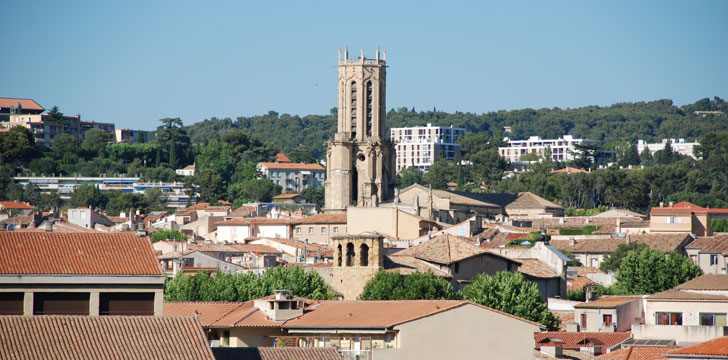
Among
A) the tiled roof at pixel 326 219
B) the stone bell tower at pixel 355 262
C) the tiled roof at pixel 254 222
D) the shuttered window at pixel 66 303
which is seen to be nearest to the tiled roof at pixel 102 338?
the shuttered window at pixel 66 303

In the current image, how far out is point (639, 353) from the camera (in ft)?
133

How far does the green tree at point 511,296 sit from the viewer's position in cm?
5459

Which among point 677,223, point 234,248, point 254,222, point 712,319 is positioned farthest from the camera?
point 254,222

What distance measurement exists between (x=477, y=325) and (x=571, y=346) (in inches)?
336

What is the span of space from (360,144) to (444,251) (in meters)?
62.6

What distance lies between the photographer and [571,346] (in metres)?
48.2

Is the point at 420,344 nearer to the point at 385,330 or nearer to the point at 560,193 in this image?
the point at 385,330

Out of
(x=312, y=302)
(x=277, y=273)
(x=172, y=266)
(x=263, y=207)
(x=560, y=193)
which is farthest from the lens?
(x=560, y=193)

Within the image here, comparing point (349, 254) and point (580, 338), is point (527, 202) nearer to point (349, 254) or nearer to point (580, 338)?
point (349, 254)

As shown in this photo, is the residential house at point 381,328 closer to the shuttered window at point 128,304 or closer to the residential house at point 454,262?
the shuttered window at point 128,304

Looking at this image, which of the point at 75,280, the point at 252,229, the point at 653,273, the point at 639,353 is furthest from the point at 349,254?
the point at 252,229

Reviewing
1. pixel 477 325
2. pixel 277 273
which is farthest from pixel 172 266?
pixel 477 325

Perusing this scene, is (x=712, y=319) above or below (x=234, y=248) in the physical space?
below

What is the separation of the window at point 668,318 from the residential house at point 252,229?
202ft
